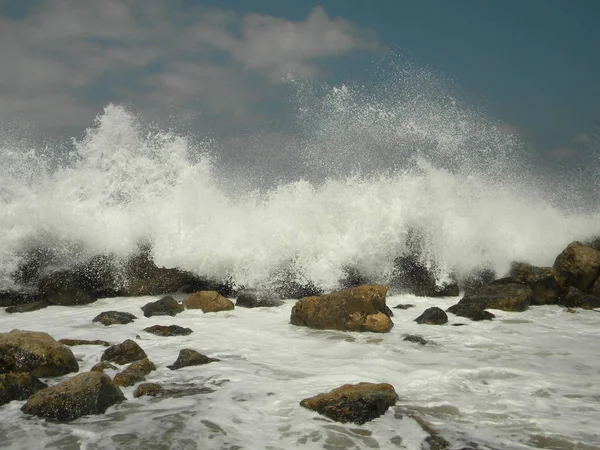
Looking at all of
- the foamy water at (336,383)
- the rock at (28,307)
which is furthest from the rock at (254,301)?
the rock at (28,307)

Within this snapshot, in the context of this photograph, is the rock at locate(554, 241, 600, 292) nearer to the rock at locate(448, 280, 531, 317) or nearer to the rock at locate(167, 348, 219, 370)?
the rock at locate(448, 280, 531, 317)

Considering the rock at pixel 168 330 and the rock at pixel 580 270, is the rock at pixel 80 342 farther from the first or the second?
the rock at pixel 580 270

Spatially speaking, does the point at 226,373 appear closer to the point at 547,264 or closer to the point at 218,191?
the point at 218,191

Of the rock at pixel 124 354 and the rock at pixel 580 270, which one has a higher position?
the rock at pixel 580 270

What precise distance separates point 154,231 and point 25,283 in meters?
2.51

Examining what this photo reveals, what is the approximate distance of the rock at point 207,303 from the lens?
791 centimetres

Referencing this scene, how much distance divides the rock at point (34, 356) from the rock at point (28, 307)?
141 inches

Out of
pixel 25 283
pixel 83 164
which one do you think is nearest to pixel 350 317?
pixel 25 283

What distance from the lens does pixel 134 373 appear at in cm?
460

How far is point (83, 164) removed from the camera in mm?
11102

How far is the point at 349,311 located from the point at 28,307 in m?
5.14

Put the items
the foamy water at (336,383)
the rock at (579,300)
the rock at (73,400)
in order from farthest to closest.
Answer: the rock at (579,300) < the rock at (73,400) < the foamy water at (336,383)

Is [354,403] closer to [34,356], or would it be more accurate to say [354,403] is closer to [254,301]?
[34,356]

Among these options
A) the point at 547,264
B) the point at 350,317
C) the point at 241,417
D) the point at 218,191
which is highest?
the point at 218,191
